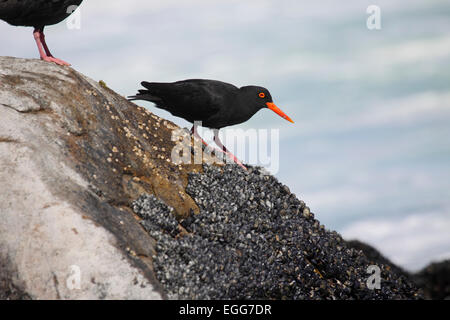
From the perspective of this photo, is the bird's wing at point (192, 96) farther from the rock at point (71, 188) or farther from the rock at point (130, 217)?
the rock at point (71, 188)

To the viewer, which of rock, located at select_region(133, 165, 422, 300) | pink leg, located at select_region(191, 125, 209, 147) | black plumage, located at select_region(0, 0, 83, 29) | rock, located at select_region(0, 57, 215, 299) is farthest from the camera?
pink leg, located at select_region(191, 125, 209, 147)

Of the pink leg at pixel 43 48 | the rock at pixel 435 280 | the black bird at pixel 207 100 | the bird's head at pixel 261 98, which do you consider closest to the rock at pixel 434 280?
the rock at pixel 435 280

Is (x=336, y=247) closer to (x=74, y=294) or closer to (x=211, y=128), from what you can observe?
(x=211, y=128)

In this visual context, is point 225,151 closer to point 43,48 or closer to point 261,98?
point 261,98

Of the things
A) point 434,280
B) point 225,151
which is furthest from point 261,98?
point 434,280

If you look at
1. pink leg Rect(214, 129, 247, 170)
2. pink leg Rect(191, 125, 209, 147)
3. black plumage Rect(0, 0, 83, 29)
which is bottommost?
pink leg Rect(214, 129, 247, 170)

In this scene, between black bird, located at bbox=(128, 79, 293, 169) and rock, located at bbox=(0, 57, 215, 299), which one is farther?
black bird, located at bbox=(128, 79, 293, 169)

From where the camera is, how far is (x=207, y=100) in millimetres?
10086

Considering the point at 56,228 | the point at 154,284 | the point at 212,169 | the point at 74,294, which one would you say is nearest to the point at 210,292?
the point at 154,284

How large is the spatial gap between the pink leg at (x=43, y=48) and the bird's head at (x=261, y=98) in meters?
3.99

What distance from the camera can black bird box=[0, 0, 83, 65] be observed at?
8.34m

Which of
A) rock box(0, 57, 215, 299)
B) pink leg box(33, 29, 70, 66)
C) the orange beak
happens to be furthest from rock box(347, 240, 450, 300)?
pink leg box(33, 29, 70, 66)

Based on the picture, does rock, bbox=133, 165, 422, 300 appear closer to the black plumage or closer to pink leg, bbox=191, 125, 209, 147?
pink leg, bbox=191, 125, 209, 147

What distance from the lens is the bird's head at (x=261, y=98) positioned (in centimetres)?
1058
